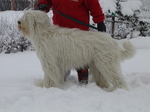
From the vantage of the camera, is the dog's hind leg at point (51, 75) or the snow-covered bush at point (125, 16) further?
the snow-covered bush at point (125, 16)

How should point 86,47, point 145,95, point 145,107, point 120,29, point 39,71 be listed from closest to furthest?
point 145,107 < point 145,95 < point 86,47 < point 39,71 < point 120,29

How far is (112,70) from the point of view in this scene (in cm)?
280

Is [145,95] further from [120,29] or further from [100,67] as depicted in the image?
[120,29]

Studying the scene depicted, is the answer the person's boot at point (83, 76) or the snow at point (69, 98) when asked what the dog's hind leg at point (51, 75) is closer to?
the snow at point (69, 98)

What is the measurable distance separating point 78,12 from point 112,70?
107 cm

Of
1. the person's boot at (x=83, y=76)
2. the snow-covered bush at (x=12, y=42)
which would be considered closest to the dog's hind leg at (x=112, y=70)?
the person's boot at (x=83, y=76)

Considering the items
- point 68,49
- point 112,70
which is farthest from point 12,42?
point 112,70

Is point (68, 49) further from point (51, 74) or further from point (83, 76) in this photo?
point (83, 76)

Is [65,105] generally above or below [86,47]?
below

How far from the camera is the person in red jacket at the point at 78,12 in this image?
2885 millimetres

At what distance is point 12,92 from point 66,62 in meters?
0.89

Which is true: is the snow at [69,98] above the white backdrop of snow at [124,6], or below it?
below

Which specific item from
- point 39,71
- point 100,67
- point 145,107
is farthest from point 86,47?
point 39,71

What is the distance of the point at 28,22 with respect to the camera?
2807 millimetres
